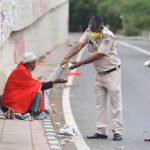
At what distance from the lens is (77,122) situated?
13.1m

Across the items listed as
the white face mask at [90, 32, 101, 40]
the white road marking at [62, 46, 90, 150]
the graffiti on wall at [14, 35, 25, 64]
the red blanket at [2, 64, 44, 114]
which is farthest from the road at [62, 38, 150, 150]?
the graffiti on wall at [14, 35, 25, 64]

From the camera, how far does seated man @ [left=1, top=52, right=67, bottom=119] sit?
404 inches

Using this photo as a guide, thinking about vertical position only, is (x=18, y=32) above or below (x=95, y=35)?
below

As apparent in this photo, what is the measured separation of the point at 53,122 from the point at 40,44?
1958cm

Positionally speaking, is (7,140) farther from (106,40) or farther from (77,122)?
(77,122)

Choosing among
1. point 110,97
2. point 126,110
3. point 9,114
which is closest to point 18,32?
point 126,110

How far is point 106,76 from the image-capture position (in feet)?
36.0

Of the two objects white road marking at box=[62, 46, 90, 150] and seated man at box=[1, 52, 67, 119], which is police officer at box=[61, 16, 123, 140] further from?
seated man at box=[1, 52, 67, 119]

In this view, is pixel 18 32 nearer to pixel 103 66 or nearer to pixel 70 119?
pixel 70 119

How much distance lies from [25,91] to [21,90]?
0.07 metres

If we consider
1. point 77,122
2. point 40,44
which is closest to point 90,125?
point 77,122

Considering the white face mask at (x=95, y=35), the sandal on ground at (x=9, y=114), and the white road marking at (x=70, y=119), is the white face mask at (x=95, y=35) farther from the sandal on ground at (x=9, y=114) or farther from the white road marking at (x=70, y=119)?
the sandal on ground at (x=9, y=114)

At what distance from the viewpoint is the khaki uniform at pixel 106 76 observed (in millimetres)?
10844

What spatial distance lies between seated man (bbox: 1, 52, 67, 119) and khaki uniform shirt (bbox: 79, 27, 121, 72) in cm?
111
